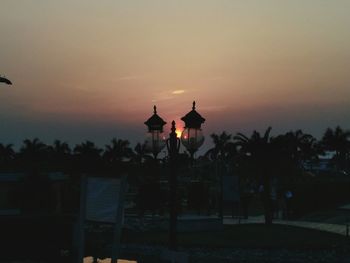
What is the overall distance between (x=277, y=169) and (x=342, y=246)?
10.6 metres

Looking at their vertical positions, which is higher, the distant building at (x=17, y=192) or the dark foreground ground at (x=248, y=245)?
the distant building at (x=17, y=192)

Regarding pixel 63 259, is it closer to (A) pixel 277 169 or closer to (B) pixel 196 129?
(B) pixel 196 129

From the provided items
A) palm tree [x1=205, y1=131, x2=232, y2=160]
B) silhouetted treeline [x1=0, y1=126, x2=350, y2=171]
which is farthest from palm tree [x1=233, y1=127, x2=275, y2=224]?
palm tree [x1=205, y1=131, x2=232, y2=160]

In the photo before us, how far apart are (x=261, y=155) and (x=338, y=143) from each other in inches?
3692

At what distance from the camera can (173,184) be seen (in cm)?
1423

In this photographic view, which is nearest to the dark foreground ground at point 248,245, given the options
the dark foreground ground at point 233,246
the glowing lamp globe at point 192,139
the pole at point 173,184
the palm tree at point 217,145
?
the dark foreground ground at point 233,246

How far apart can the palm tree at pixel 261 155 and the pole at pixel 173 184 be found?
16998 mm

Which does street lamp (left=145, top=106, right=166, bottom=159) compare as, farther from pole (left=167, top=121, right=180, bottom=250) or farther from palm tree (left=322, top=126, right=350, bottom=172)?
palm tree (left=322, top=126, right=350, bottom=172)

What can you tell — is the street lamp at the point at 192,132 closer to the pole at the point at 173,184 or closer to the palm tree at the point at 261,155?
the pole at the point at 173,184

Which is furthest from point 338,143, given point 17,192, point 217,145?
point 17,192

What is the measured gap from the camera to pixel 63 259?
53.5ft

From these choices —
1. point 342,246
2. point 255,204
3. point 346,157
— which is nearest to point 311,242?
point 342,246

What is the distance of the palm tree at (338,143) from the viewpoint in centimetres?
12106

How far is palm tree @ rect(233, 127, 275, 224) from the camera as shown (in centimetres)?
3150
